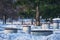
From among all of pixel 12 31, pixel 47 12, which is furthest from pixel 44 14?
pixel 12 31

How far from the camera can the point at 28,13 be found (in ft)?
89.3

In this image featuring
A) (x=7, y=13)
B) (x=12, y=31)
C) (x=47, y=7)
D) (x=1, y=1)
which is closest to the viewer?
(x=12, y=31)

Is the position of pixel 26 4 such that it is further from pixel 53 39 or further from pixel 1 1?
pixel 53 39

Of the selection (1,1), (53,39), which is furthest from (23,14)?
(53,39)

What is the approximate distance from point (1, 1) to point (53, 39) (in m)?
28.2

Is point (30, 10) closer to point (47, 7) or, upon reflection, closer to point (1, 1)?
point (47, 7)

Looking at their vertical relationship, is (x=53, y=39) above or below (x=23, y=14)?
below

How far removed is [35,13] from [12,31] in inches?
532

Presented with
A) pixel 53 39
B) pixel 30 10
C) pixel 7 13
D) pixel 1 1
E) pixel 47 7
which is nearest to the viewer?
pixel 53 39

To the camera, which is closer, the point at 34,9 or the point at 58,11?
the point at 58,11

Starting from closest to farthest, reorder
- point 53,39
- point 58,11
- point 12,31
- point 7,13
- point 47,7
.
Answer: point 53,39 < point 12,31 < point 47,7 < point 58,11 < point 7,13

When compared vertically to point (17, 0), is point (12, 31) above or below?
below

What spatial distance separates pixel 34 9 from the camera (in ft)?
93.3

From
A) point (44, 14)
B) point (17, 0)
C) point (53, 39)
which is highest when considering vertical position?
point (17, 0)
